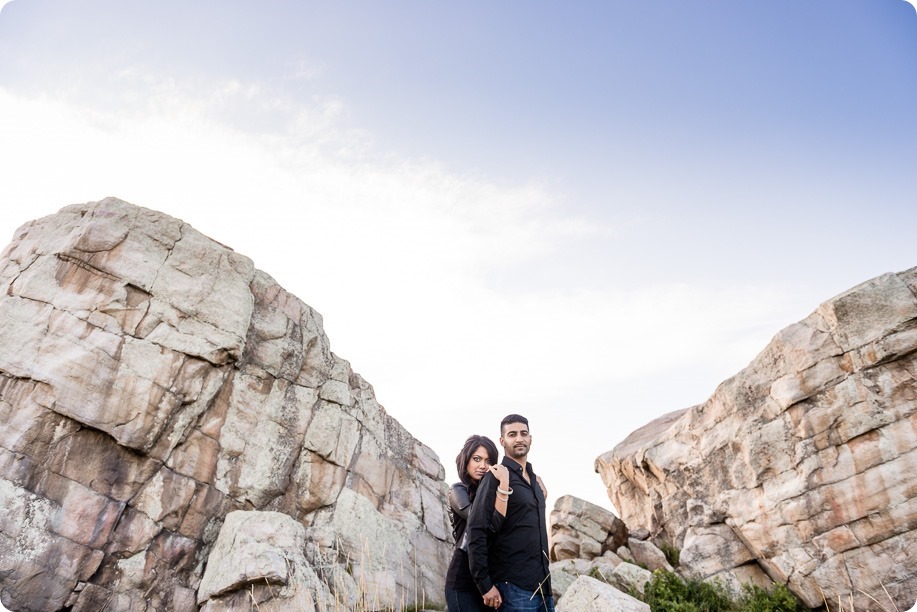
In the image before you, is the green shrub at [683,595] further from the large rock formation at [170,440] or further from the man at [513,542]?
the man at [513,542]

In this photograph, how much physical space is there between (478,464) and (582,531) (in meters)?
11.5

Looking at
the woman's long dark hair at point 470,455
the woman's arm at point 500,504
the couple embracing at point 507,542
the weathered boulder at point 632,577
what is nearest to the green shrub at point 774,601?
the weathered boulder at point 632,577

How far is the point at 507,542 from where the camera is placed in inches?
254

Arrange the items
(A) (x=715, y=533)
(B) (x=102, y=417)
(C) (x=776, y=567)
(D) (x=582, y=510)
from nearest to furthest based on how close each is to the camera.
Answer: (B) (x=102, y=417)
(C) (x=776, y=567)
(A) (x=715, y=533)
(D) (x=582, y=510)

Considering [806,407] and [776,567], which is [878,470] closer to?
[806,407]

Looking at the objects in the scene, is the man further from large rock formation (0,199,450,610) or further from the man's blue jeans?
large rock formation (0,199,450,610)

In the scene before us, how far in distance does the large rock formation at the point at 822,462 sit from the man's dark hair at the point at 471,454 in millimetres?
8578

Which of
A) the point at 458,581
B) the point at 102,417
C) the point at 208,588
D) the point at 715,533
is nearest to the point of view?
the point at 458,581

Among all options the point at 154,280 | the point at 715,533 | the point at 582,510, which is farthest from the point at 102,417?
the point at 715,533

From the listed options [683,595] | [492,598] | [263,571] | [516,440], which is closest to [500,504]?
[516,440]

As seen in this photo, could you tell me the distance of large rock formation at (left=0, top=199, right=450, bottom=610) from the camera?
1030cm

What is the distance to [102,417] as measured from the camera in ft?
36.4

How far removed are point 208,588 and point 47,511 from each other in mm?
3054

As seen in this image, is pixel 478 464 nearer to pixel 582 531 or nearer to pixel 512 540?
pixel 512 540
